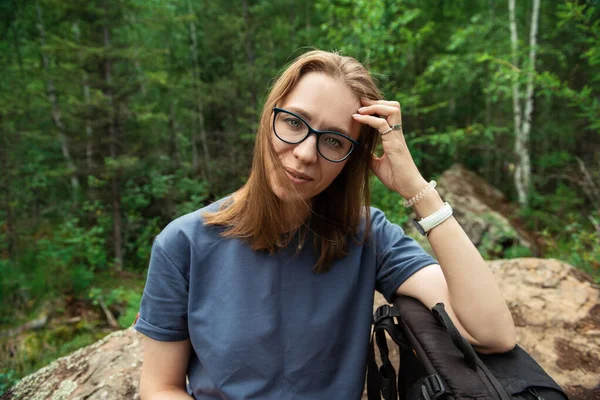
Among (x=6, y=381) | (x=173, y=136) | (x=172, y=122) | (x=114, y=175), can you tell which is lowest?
(x=6, y=381)

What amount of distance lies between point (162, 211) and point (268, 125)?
8543 millimetres

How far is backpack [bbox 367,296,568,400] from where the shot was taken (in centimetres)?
97

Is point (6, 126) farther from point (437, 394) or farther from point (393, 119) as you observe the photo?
point (437, 394)

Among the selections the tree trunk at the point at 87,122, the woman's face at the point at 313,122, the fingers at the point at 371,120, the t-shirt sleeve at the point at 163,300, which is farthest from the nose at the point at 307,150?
the tree trunk at the point at 87,122

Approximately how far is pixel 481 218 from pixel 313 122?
6.29 metres

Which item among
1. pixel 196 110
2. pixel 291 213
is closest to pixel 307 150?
pixel 291 213

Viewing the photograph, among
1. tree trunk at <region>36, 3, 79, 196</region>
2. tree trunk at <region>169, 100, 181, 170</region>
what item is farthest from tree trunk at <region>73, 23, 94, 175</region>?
tree trunk at <region>169, 100, 181, 170</region>

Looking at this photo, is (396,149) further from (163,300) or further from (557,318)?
(557,318)

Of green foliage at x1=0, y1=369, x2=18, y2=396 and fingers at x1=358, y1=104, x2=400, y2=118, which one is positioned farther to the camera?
green foliage at x1=0, y1=369, x2=18, y2=396

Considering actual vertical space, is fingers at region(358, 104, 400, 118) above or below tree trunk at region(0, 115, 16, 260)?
above

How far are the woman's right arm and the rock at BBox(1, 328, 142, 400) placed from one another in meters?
0.66

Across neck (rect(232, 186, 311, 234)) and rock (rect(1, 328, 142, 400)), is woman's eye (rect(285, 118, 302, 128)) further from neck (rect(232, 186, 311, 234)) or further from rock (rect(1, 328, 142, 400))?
rock (rect(1, 328, 142, 400))

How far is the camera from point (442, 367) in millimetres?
1026

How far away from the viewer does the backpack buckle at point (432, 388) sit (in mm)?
964
